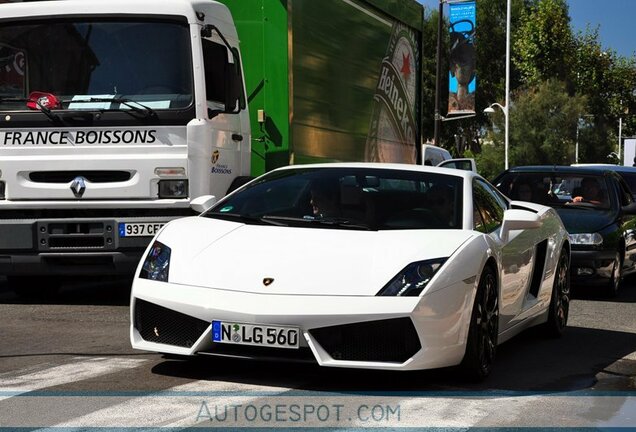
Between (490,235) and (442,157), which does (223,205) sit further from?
(442,157)

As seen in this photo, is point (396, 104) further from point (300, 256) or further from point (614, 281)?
point (300, 256)

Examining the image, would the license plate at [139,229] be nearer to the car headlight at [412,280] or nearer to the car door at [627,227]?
the car headlight at [412,280]

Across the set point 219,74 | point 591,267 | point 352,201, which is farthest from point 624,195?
point 352,201

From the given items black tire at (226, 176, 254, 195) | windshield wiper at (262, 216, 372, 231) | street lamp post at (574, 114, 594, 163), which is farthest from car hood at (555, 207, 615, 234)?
street lamp post at (574, 114, 594, 163)

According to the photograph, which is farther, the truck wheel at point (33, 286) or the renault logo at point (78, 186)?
the truck wheel at point (33, 286)

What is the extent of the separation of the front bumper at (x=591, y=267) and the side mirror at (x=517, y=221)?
5.23 m

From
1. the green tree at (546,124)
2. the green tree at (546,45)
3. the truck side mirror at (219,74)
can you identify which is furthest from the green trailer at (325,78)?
the green tree at (546,45)

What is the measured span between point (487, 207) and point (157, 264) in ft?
7.78

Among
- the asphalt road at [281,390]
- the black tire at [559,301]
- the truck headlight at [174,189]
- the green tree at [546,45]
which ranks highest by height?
the green tree at [546,45]

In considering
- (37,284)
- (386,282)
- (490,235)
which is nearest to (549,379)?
(490,235)

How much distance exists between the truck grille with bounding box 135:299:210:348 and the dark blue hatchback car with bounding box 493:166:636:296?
23.5ft

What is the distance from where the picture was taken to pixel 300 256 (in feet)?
21.0

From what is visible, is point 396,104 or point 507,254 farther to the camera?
point 396,104

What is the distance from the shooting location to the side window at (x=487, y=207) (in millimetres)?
Answer: 7344
